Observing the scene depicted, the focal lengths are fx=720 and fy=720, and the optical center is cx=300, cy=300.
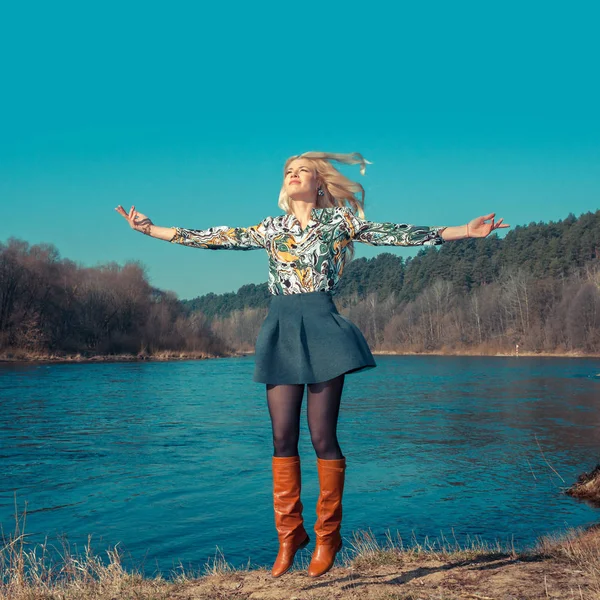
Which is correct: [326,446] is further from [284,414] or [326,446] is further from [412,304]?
[412,304]

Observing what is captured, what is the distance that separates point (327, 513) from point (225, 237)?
6.00 feet

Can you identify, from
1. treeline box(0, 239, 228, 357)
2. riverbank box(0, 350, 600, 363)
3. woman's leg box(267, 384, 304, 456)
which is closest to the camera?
woman's leg box(267, 384, 304, 456)

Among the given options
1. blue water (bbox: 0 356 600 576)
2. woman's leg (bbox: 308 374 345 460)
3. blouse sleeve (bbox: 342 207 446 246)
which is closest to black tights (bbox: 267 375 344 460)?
woman's leg (bbox: 308 374 345 460)

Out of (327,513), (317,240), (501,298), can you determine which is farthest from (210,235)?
(501,298)

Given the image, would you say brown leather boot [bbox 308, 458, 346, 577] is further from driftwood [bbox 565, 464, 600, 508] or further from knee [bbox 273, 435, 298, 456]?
driftwood [bbox 565, 464, 600, 508]

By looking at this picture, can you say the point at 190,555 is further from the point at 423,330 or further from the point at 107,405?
the point at 423,330

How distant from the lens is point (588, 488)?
12578 mm

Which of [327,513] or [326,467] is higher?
[326,467]

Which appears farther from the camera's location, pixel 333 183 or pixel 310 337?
pixel 333 183

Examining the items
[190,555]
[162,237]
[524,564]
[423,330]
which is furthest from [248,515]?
[423,330]

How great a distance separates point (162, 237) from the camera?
15.6 ft

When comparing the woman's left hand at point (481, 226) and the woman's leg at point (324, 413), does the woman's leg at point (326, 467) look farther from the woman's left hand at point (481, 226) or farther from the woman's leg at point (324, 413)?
the woman's left hand at point (481, 226)

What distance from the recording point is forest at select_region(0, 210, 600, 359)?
65.8 meters

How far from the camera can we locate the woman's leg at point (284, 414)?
4242mm
